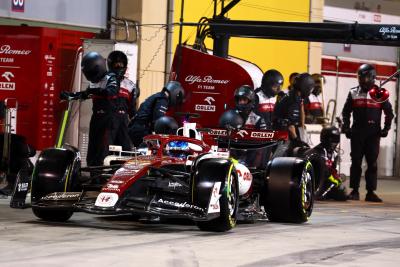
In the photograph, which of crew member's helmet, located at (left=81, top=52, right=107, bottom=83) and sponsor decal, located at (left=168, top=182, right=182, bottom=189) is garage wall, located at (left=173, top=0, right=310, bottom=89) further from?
sponsor decal, located at (left=168, top=182, right=182, bottom=189)

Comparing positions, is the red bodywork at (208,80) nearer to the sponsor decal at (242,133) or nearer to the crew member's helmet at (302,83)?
the crew member's helmet at (302,83)

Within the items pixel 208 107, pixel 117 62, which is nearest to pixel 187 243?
pixel 117 62

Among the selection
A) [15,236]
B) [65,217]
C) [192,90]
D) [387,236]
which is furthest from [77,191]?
[192,90]

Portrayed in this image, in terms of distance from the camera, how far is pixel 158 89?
66.5ft

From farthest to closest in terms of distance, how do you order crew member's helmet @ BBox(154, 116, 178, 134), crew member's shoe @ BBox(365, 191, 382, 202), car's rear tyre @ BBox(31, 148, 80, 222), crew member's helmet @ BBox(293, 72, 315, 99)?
crew member's shoe @ BBox(365, 191, 382, 202), crew member's helmet @ BBox(293, 72, 315, 99), crew member's helmet @ BBox(154, 116, 178, 134), car's rear tyre @ BBox(31, 148, 80, 222)

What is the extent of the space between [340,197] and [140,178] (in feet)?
22.4

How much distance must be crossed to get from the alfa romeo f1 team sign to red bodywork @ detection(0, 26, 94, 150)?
321 mm

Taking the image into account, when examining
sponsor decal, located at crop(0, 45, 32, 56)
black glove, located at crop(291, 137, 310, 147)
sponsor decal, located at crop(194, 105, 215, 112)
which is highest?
sponsor decal, located at crop(0, 45, 32, 56)

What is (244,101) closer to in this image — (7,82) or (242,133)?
(242,133)

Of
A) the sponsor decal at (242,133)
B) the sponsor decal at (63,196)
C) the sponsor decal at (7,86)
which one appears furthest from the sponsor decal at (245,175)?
the sponsor decal at (7,86)

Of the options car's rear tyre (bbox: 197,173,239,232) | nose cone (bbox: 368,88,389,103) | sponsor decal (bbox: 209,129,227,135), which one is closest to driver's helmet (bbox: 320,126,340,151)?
nose cone (bbox: 368,88,389,103)

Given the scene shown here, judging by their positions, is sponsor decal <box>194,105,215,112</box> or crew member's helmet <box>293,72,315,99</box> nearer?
sponsor decal <box>194,105,215,112</box>

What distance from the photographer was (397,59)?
87.7 ft

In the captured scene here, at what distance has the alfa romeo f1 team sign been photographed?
60.6ft
